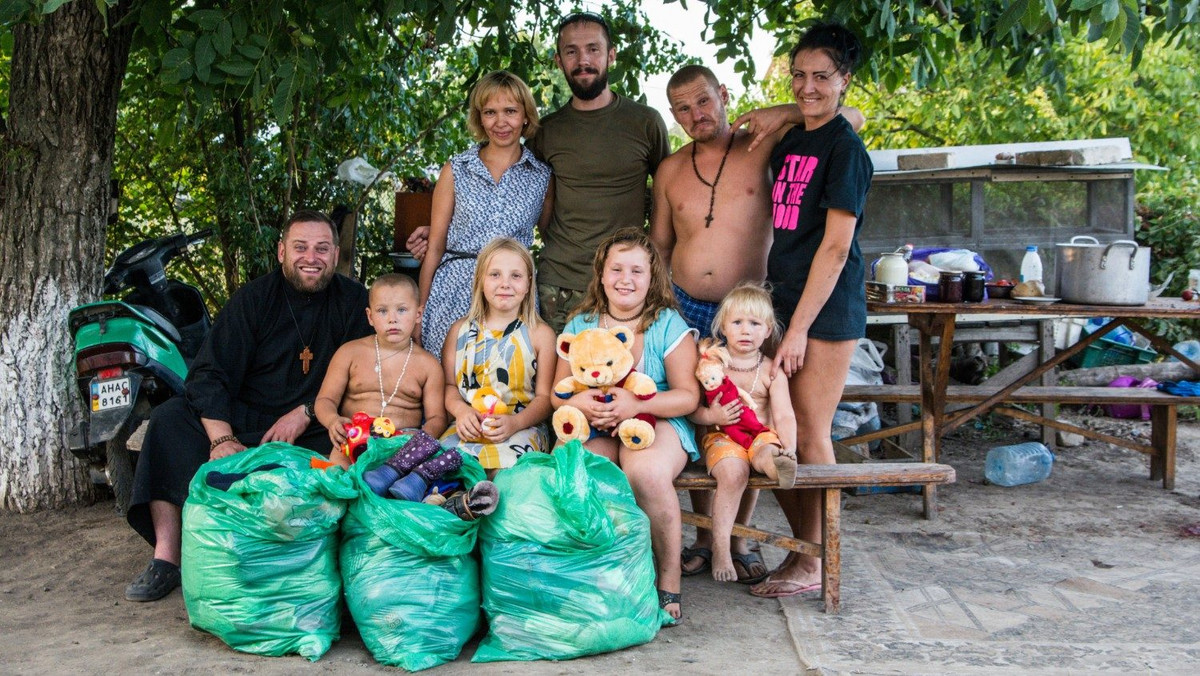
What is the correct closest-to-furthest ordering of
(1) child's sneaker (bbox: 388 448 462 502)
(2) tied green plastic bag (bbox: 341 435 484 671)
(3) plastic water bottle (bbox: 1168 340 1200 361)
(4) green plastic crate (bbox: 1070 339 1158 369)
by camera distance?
(2) tied green plastic bag (bbox: 341 435 484 671) < (1) child's sneaker (bbox: 388 448 462 502) < (3) plastic water bottle (bbox: 1168 340 1200 361) < (4) green plastic crate (bbox: 1070 339 1158 369)

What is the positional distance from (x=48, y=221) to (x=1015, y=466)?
5302 mm

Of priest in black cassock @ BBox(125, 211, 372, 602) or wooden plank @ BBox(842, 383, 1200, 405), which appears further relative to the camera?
wooden plank @ BBox(842, 383, 1200, 405)

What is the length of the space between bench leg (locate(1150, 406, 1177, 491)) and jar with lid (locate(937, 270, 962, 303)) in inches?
65.4

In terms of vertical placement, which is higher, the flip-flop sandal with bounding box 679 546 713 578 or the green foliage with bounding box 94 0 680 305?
the green foliage with bounding box 94 0 680 305

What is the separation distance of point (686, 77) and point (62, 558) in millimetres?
3264

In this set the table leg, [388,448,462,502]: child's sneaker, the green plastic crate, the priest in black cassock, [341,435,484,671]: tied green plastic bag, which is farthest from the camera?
the green plastic crate

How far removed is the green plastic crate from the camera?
8258 mm

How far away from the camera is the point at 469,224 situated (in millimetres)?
4391

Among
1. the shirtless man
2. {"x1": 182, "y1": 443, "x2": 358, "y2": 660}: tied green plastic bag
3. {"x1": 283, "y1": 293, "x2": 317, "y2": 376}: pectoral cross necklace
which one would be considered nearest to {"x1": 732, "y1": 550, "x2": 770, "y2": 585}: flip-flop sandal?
the shirtless man

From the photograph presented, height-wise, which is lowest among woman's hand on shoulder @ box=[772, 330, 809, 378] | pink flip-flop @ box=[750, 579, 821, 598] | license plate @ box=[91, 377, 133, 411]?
pink flip-flop @ box=[750, 579, 821, 598]

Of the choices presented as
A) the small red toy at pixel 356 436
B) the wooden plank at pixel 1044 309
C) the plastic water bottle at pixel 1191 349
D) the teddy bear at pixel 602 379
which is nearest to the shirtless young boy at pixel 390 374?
the small red toy at pixel 356 436

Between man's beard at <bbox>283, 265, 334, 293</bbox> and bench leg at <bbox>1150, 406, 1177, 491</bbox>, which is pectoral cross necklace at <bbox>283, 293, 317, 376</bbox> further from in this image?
bench leg at <bbox>1150, 406, 1177, 491</bbox>

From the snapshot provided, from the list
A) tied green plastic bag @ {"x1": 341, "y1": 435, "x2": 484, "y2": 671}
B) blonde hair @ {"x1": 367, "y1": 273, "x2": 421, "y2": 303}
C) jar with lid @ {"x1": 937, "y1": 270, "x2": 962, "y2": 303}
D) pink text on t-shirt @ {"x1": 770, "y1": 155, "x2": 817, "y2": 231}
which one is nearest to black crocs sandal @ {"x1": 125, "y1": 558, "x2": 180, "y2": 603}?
tied green plastic bag @ {"x1": 341, "y1": 435, "x2": 484, "y2": 671}

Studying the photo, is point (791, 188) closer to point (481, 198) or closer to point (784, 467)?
point (784, 467)
